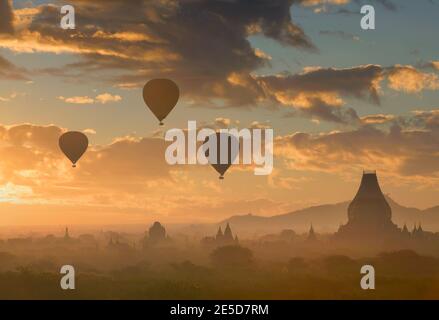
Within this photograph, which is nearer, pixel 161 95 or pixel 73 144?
pixel 161 95

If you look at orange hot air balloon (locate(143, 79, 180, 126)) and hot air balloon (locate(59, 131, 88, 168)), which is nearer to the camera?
orange hot air balloon (locate(143, 79, 180, 126))

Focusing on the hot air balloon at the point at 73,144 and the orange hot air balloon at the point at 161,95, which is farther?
the hot air balloon at the point at 73,144

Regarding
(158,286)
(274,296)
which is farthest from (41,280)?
(274,296)
